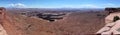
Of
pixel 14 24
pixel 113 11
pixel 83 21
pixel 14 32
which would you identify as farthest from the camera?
pixel 83 21

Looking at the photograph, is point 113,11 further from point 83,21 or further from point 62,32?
point 83,21

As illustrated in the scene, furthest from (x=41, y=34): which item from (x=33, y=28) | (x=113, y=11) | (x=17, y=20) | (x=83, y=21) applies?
(x=113, y=11)

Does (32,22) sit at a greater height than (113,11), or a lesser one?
lesser

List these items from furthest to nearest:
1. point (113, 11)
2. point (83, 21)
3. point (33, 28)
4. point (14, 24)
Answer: point (83, 21) < point (33, 28) < point (14, 24) < point (113, 11)

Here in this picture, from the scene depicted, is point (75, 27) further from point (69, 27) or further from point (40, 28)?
point (40, 28)

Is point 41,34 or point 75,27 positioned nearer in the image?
point 41,34

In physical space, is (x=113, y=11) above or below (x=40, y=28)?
above

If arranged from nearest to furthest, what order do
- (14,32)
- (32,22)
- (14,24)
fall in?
(14,32) < (14,24) < (32,22)

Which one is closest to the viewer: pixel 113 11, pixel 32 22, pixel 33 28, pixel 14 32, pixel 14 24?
pixel 113 11

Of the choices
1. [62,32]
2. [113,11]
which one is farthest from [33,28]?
[113,11]
